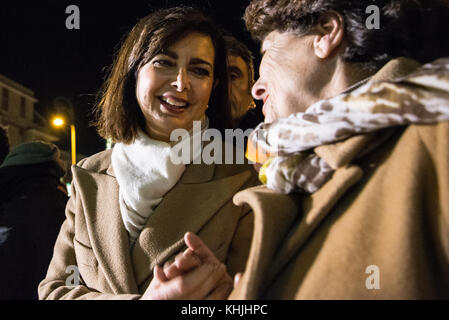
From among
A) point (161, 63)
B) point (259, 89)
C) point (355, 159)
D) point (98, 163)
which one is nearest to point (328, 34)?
point (259, 89)

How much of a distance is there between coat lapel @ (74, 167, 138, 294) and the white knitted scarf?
0.06 metres

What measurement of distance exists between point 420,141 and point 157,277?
1.04 m

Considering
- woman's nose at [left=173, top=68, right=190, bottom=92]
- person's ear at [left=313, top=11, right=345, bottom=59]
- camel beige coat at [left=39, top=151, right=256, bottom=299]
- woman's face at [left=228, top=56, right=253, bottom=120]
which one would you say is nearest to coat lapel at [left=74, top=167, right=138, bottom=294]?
camel beige coat at [left=39, top=151, right=256, bottom=299]

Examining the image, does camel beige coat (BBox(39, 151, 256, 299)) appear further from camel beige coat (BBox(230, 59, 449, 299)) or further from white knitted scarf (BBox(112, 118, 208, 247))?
camel beige coat (BBox(230, 59, 449, 299))

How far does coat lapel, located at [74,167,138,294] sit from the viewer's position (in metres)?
1.96

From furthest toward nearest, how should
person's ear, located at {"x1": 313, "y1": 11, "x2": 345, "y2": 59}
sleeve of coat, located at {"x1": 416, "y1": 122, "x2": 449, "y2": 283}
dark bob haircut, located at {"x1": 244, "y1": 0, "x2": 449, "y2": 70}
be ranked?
person's ear, located at {"x1": 313, "y1": 11, "x2": 345, "y2": 59}, dark bob haircut, located at {"x1": 244, "y1": 0, "x2": 449, "y2": 70}, sleeve of coat, located at {"x1": 416, "y1": 122, "x2": 449, "y2": 283}

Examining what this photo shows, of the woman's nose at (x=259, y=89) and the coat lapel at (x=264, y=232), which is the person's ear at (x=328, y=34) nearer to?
the woman's nose at (x=259, y=89)

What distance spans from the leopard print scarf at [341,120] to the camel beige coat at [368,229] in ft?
0.15

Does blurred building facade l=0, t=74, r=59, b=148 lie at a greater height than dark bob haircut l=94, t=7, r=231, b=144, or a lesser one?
greater

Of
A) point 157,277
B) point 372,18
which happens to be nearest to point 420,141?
point 372,18

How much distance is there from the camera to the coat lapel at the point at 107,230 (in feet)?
6.44

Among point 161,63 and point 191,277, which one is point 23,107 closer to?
point 161,63

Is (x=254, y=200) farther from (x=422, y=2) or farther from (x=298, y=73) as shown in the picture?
(x=422, y=2)

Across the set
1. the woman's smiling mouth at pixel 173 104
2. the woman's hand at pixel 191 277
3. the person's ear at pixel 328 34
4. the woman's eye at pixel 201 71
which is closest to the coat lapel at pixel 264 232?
the woman's hand at pixel 191 277
